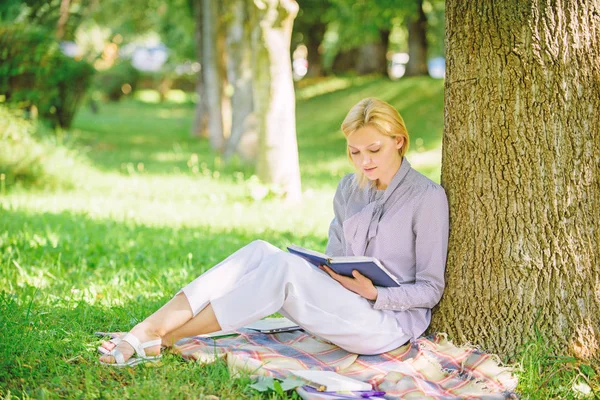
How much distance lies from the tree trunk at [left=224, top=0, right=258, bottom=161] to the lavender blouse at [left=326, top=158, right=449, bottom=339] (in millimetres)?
10118

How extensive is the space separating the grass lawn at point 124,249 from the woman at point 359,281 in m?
0.26

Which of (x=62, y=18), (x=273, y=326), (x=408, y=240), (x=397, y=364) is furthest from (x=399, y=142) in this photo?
(x=62, y=18)

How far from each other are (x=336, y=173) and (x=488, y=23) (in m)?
9.05

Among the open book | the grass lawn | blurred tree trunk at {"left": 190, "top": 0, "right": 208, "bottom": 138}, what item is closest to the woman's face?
the open book

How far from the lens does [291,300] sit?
384 cm

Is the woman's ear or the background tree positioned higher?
the background tree

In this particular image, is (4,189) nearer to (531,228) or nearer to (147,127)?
(531,228)

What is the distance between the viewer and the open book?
3.73 metres

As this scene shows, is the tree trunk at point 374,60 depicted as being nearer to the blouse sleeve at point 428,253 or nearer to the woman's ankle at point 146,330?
the blouse sleeve at point 428,253

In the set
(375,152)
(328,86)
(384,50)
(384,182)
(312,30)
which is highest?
(312,30)

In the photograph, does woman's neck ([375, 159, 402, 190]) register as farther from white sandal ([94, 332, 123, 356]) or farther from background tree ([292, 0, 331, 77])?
background tree ([292, 0, 331, 77])

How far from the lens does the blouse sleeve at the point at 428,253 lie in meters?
4.01

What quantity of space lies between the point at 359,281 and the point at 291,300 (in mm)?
380

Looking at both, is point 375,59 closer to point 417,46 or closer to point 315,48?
point 417,46
